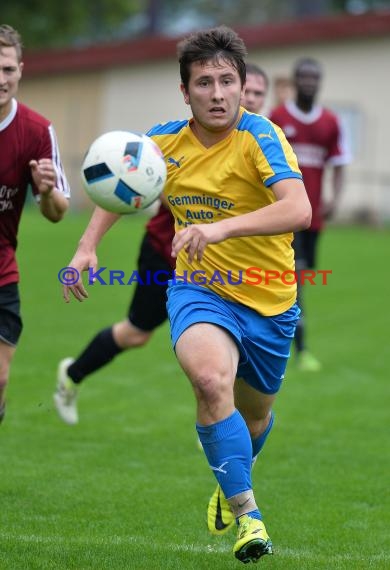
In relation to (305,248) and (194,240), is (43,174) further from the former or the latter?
(305,248)

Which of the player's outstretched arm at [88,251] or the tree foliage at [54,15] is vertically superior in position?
the player's outstretched arm at [88,251]

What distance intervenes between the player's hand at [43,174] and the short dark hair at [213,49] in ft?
2.52

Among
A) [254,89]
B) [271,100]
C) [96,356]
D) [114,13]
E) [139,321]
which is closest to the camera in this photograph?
[139,321]

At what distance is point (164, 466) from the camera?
20.9ft

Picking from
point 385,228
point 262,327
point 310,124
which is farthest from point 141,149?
point 385,228

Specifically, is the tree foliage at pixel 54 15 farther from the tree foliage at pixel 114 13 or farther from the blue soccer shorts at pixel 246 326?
the blue soccer shorts at pixel 246 326

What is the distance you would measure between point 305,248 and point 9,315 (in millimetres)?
4949

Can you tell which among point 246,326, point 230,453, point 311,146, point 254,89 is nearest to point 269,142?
point 246,326

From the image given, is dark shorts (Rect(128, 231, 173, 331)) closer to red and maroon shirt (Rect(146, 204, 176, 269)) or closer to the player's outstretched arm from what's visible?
red and maroon shirt (Rect(146, 204, 176, 269))

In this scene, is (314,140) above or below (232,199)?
below

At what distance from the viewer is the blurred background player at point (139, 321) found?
700cm

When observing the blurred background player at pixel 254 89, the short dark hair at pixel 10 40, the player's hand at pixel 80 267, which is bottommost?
the blurred background player at pixel 254 89

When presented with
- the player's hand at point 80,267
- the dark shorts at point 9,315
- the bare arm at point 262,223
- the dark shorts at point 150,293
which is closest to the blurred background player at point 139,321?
the dark shorts at point 150,293

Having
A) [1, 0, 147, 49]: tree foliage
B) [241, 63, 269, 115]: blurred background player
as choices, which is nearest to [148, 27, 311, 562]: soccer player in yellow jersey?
[241, 63, 269, 115]: blurred background player
